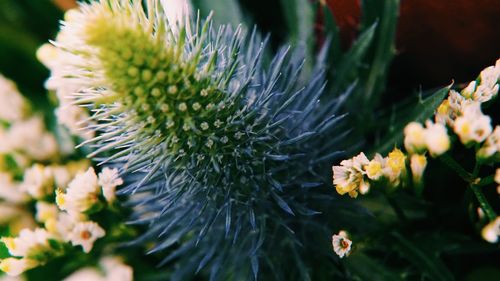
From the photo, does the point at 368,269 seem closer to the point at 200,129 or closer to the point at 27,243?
the point at 200,129

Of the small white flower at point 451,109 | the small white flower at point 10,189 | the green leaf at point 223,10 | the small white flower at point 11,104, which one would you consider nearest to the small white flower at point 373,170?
the small white flower at point 451,109

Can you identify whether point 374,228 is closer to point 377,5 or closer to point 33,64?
point 377,5

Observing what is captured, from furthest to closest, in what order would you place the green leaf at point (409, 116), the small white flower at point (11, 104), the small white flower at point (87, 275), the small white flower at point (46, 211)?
the small white flower at point (11, 104)
the small white flower at point (87, 275)
the small white flower at point (46, 211)
the green leaf at point (409, 116)

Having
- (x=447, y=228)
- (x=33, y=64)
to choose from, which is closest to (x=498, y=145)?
(x=447, y=228)

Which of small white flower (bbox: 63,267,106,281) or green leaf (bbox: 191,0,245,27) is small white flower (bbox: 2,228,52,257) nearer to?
small white flower (bbox: 63,267,106,281)

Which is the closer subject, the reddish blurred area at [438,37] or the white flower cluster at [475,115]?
→ the white flower cluster at [475,115]

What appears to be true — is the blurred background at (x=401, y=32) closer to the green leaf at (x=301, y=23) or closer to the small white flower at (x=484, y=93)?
the green leaf at (x=301, y=23)

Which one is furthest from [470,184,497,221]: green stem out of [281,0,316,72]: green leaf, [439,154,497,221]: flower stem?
[281,0,316,72]: green leaf
